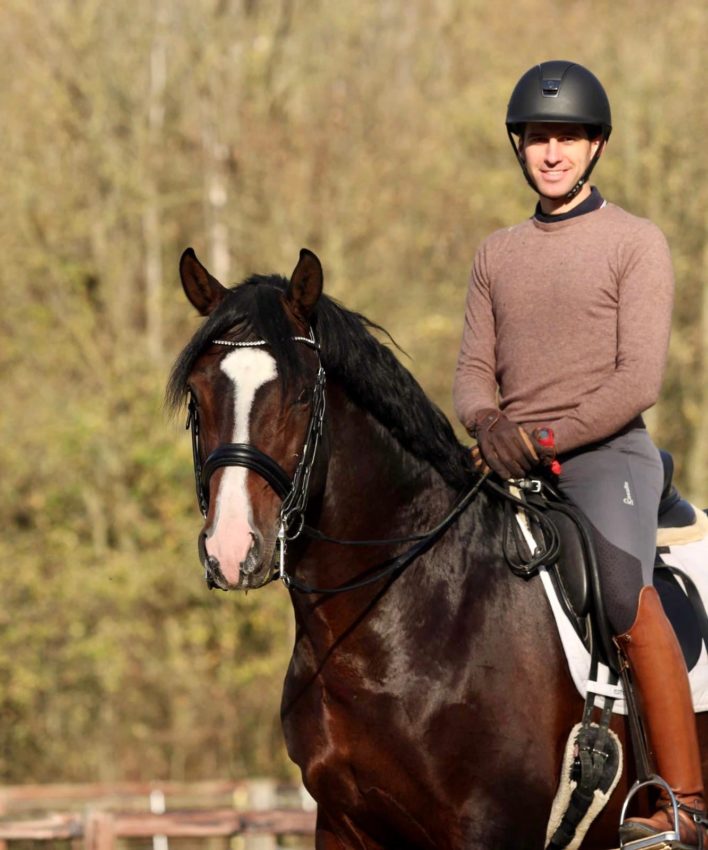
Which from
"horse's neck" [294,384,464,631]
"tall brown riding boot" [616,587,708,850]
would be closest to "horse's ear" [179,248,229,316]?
"horse's neck" [294,384,464,631]

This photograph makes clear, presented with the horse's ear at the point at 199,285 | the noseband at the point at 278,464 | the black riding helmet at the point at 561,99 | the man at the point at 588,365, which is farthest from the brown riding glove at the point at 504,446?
the horse's ear at the point at 199,285

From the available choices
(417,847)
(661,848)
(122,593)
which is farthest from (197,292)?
(122,593)

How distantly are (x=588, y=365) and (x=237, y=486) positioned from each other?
4.63ft

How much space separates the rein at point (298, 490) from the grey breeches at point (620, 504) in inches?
7.0

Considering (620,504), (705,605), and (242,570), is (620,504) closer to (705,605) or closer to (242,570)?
(705,605)

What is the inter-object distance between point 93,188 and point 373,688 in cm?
1576

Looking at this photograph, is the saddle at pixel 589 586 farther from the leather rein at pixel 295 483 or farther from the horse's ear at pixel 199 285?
the horse's ear at pixel 199 285

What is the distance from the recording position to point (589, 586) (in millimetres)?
4750

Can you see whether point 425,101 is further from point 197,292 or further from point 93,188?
point 197,292

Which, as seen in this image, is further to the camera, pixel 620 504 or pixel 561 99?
pixel 561 99

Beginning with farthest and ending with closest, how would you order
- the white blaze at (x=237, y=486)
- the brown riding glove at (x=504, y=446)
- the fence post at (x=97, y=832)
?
the fence post at (x=97, y=832) < the brown riding glove at (x=504, y=446) < the white blaze at (x=237, y=486)

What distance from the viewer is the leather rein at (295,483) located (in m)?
4.21

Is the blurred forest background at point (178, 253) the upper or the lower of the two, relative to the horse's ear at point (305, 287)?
upper

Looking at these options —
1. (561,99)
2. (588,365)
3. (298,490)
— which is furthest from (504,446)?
(561,99)
